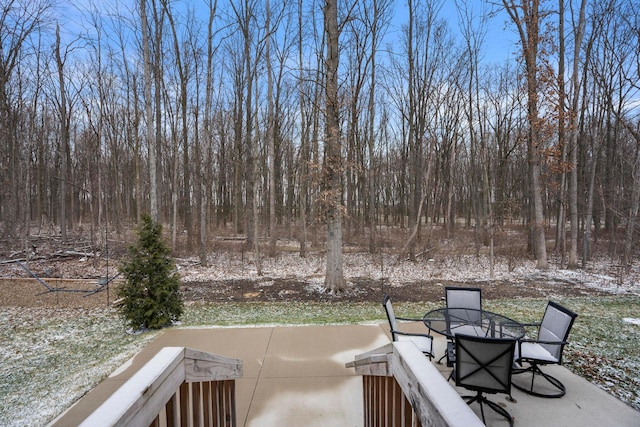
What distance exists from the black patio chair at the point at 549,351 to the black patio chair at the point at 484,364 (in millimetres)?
745

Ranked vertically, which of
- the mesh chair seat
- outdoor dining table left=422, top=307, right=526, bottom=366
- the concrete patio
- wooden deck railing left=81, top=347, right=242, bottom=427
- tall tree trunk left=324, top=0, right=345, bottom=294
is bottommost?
the concrete patio

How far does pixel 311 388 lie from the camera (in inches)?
152

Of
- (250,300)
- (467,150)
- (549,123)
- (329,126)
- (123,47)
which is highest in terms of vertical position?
(123,47)

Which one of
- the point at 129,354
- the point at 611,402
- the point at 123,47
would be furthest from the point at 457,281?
the point at 123,47

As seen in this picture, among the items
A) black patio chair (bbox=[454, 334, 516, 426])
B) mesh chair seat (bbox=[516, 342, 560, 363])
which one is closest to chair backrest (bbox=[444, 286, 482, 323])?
mesh chair seat (bbox=[516, 342, 560, 363])

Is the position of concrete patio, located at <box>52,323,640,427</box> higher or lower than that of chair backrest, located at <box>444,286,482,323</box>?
lower

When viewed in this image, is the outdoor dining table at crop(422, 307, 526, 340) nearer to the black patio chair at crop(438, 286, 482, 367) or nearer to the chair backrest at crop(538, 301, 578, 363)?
the black patio chair at crop(438, 286, 482, 367)

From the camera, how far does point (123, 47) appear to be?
50.6 ft

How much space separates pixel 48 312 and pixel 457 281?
Result: 36.4 ft

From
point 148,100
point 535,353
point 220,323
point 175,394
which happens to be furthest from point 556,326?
point 148,100

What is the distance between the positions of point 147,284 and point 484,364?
553 cm

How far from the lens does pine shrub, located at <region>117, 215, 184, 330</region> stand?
6250mm

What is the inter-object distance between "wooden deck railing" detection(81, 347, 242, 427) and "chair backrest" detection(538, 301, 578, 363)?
336 centimetres

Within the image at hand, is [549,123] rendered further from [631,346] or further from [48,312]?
[48,312]
